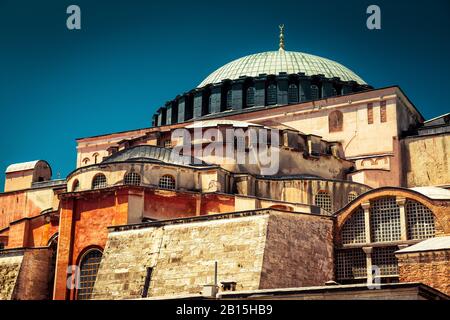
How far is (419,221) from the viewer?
29578 mm

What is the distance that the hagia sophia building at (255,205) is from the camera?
2803 cm

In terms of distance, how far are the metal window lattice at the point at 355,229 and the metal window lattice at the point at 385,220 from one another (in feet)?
1.15

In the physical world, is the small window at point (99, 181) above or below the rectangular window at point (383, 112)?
below

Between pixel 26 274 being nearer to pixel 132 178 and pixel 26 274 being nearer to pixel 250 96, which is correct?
pixel 132 178

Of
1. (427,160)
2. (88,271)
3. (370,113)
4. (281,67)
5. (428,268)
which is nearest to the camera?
(428,268)

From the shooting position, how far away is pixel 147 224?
31.2 metres

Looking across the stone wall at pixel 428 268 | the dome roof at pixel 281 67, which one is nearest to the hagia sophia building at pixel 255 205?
the stone wall at pixel 428 268

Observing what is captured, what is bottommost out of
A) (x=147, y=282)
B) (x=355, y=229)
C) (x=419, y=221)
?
(x=147, y=282)

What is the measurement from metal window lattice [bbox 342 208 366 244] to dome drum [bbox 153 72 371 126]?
1489 centimetres

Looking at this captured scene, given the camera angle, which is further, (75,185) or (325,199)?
(325,199)

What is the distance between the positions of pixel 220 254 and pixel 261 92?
18547 mm

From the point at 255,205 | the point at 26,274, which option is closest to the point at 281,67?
the point at 255,205

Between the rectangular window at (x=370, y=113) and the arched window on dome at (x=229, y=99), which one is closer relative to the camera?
the rectangular window at (x=370, y=113)

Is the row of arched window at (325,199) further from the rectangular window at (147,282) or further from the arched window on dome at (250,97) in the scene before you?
the arched window on dome at (250,97)
